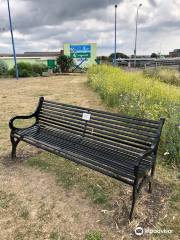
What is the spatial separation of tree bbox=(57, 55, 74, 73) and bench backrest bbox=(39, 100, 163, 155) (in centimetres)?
2609

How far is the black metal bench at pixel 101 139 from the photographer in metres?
3.09

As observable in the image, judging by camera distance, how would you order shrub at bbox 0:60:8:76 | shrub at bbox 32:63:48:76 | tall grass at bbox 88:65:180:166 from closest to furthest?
tall grass at bbox 88:65:180:166 < shrub at bbox 0:60:8:76 < shrub at bbox 32:63:48:76

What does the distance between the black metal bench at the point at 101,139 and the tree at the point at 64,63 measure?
2608 cm

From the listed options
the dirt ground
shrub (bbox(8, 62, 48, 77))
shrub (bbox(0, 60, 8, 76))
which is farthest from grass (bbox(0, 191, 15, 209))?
shrub (bbox(0, 60, 8, 76))

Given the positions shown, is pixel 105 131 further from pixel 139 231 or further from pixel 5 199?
A: pixel 5 199

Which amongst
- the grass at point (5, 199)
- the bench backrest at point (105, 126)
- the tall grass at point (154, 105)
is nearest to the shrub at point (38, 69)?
the tall grass at point (154, 105)

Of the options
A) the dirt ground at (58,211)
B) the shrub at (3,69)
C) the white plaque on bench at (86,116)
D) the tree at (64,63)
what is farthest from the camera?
the tree at (64,63)

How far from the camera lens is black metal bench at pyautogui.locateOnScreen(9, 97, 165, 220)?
10.2ft

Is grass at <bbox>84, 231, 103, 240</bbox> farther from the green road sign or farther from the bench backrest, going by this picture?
the green road sign

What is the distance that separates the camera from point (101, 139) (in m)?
3.85

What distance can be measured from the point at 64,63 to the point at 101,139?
27329mm

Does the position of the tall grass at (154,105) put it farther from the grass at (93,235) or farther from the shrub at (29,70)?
the shrub at (29,70)

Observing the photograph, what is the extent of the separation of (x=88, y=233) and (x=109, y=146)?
4.32 ft

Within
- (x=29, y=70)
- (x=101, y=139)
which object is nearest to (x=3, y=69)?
(x=29, y=70)
